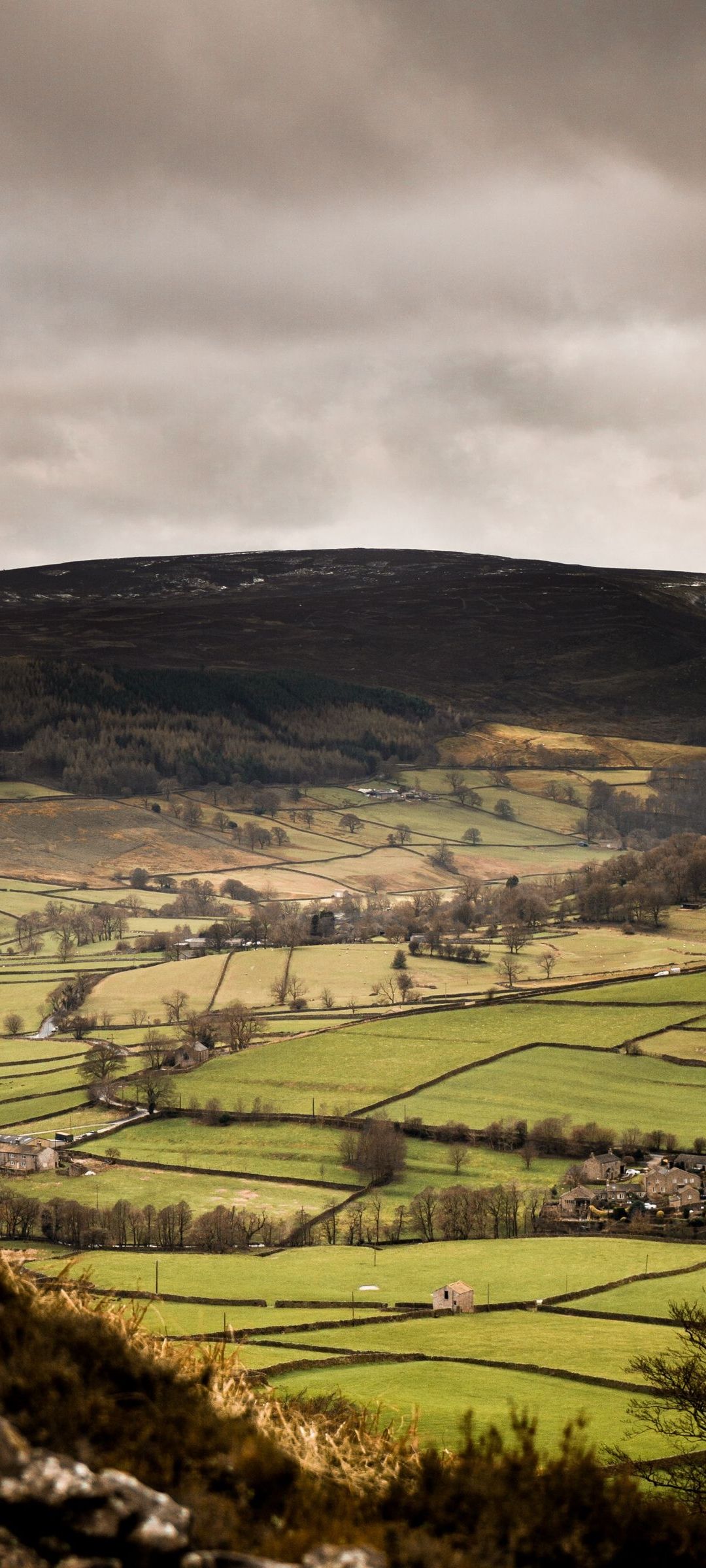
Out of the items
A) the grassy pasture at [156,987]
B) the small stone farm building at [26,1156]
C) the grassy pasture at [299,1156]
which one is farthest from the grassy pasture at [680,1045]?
the small stone farm building at [26,1156]

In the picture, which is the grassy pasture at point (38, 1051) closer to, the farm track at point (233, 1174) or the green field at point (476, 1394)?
the farm track at point (233, 1174)

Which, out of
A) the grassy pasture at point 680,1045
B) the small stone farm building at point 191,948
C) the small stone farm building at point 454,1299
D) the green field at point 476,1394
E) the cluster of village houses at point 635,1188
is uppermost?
the green field at point 476,1394

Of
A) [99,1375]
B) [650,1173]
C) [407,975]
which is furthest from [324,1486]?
[407,975]

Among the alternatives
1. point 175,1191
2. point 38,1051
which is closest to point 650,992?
point 175,1191

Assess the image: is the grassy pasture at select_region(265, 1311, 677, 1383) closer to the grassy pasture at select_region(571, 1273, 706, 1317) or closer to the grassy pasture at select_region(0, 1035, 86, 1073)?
the grassy pasture at select_region(571, 1273, 706, 1317)

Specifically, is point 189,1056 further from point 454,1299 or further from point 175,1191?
point 454,1299

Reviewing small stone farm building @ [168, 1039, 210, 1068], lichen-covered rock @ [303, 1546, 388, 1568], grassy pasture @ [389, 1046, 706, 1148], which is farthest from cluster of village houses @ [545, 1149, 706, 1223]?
lichen-covered rock @ [303, 1546, 388, 1568]
